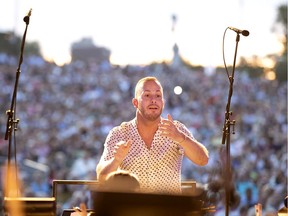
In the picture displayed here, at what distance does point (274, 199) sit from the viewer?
37.8 feet

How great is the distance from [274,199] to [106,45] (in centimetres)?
690

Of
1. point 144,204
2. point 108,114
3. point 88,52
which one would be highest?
point 88,52

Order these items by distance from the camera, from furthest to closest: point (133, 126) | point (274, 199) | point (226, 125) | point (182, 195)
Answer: point (274, 199)
point (226, 125)
point (133, 126)
point (182, 195)

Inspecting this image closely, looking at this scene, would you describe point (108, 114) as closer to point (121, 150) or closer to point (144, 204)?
point (121, 150)

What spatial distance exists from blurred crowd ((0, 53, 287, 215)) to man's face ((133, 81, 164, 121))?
23.8ft

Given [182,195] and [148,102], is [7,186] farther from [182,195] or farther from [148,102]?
[182,195]

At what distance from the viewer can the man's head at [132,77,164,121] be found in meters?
6.10

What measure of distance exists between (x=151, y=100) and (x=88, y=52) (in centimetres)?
1404

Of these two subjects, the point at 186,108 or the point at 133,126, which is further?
the point at 186,108

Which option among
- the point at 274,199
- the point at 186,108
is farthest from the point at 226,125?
the point at 186,108

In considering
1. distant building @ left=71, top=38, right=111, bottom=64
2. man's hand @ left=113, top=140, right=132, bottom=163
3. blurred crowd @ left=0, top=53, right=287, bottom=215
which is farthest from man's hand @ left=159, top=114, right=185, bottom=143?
distant building @ left=71, top=38, right=111, bottom=64

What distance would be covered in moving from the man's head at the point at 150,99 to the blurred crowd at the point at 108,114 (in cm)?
726

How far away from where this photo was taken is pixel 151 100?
6094mm

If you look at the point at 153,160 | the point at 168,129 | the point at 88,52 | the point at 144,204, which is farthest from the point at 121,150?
the point at 88,52
